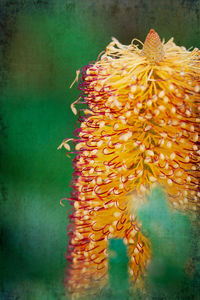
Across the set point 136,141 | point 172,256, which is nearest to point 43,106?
point 136,141

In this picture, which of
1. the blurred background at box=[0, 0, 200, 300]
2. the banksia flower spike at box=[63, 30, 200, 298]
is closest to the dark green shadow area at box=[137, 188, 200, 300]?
the banksia flower spike at box=[63, 30, 200, 298]

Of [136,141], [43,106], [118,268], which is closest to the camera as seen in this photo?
[136,141]

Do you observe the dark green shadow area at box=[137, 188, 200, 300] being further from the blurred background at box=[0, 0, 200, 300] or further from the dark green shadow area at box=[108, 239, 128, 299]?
the blurred background at box=[0, 0, 200, 300]

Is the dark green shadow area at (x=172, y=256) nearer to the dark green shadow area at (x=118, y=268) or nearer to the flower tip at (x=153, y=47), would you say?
the dark green shadow area at (x=118, y=268)

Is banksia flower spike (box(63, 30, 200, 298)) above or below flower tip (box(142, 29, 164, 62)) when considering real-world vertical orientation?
below

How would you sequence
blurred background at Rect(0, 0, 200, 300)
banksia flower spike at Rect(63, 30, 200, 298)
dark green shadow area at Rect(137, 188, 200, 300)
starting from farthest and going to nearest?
blurred background at Rect(0, 0, 200, 300) < dark green shadow area at Rect(137, 188, 200, 300) < banksia flower spike at Rect(63, 30, 200, 298)

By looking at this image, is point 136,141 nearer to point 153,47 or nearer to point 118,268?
point 153,47

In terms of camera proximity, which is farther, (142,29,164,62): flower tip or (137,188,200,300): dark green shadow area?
(137,188,200,300): dark green shadow area
